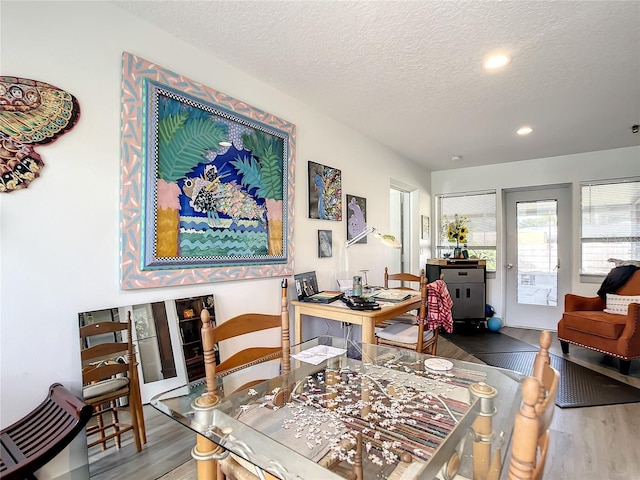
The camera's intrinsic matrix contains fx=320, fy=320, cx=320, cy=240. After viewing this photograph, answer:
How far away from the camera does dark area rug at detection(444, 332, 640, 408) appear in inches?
99.4

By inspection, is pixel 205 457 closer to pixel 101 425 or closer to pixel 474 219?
pixel 101 425

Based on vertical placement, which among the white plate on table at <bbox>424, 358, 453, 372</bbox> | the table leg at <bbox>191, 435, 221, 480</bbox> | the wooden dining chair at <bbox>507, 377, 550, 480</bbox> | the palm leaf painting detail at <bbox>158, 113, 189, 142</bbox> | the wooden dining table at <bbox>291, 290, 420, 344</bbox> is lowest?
the table leg at <bbox>191, 435, 221, 480</bbox>

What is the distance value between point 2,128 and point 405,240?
169 inches

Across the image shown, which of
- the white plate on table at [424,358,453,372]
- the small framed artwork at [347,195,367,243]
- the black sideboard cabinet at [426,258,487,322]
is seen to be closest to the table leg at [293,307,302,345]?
the small framed artwork at [347,195,367,243]

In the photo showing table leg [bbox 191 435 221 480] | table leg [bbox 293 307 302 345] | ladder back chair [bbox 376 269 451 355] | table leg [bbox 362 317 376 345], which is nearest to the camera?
table leg [bbox 191 435 221 480]

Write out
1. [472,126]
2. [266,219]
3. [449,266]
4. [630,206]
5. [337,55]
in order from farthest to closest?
[449,266] < [630,206] < [472,126] < [266,219] < [337,55]

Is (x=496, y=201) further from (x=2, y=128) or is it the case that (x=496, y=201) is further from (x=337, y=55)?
(x=2, y=128)

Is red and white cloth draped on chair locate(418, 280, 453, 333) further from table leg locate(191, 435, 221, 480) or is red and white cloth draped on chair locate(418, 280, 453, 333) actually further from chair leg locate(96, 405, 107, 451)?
chair leg locate(96, 405, 107, 451)

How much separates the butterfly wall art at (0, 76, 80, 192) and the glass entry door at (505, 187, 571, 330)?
5.36m

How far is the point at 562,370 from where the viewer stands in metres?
3.09

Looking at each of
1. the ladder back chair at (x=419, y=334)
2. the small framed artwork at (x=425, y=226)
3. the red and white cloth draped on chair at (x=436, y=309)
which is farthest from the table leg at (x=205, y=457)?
the small framed artwork at (x=425, y=226)

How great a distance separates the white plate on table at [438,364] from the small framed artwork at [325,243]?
1.45m

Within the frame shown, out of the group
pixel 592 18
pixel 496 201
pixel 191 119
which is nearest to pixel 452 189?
pixel 496 201

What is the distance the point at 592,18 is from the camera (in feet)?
5.45
